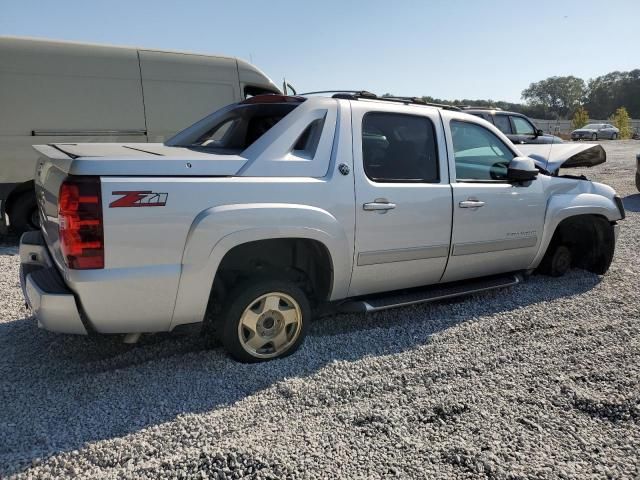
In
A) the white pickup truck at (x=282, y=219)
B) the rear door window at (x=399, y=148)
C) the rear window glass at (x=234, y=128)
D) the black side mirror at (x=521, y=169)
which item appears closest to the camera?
the white pickup truck at (x=282, y=219)

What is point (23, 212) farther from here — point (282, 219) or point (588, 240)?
point (588, 240)

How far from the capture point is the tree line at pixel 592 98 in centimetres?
7576

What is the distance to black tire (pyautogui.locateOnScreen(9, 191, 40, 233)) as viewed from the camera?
6.85 metres

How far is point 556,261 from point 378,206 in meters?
2.69

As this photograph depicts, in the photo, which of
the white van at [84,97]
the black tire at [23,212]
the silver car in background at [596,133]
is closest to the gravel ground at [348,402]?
the black tire at [23,212]

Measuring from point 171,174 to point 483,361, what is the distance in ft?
7.73

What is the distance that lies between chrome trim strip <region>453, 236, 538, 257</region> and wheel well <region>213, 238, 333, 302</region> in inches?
45.6

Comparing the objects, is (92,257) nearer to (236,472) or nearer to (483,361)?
(236,472)

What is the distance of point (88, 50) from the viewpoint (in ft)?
22.8

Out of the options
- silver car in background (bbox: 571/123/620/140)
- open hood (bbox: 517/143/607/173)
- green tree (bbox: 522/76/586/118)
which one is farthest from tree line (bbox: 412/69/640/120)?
open hood (bbox: 517/143/607/173)

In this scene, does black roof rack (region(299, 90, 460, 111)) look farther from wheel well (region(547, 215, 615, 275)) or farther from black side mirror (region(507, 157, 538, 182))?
wheel well (region(547, 215, 615, 275))

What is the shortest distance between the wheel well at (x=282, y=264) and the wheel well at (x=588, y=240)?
2838mm

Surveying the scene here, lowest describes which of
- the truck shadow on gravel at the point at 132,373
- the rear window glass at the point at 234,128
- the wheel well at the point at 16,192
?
the truck shadow on gravel at the point at 132,373

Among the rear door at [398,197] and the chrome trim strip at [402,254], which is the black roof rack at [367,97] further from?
the chrome trim strip at [402,254]
